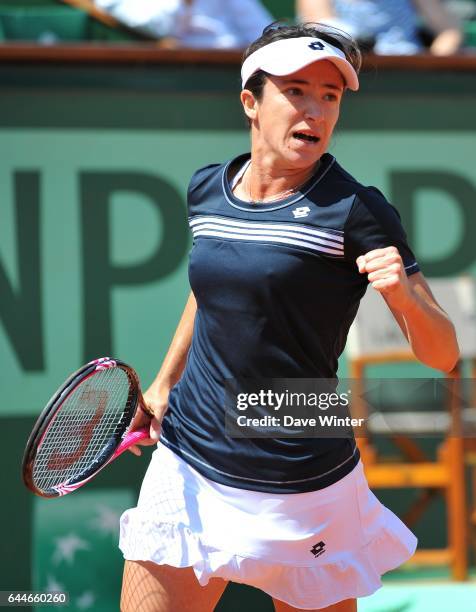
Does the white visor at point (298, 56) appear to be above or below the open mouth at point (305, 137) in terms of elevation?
above

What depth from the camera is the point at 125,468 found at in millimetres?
3762

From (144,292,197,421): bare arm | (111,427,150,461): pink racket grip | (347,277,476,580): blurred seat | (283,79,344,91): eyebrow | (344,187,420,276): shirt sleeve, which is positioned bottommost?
(347,277,476,580): blurred seat

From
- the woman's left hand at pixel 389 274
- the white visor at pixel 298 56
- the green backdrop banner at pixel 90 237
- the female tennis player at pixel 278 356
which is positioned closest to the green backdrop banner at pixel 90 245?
the green backdrop banner at pixel 90 237

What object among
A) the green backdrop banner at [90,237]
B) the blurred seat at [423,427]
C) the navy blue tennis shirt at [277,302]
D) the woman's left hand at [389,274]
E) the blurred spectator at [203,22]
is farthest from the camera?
the blurred spectator at [203,22]

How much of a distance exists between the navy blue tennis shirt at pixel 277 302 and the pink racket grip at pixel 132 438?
168 mm

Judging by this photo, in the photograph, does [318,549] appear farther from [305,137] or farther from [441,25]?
[441,25]

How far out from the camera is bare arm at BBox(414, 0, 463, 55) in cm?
421

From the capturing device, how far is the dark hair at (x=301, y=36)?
235 cm

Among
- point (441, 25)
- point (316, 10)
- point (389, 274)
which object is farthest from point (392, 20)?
point (389, 274)

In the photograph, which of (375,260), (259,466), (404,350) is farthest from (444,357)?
(404,350)

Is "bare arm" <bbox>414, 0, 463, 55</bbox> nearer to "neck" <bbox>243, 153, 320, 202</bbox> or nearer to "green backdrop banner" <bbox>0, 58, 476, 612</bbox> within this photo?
"green backdrop banner" <bbox>0, 58, 476, 612</bbox>

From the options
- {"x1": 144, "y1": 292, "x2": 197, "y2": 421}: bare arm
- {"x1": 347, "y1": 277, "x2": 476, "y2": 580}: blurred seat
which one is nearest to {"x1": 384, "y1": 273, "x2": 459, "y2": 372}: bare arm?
{"x1": 144, "y1": 292, "x2": 197, "y2": 421}: bare arm

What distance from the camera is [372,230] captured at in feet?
7.20

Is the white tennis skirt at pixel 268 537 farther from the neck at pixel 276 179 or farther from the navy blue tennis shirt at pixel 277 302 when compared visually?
the neck at pixel 276 179
